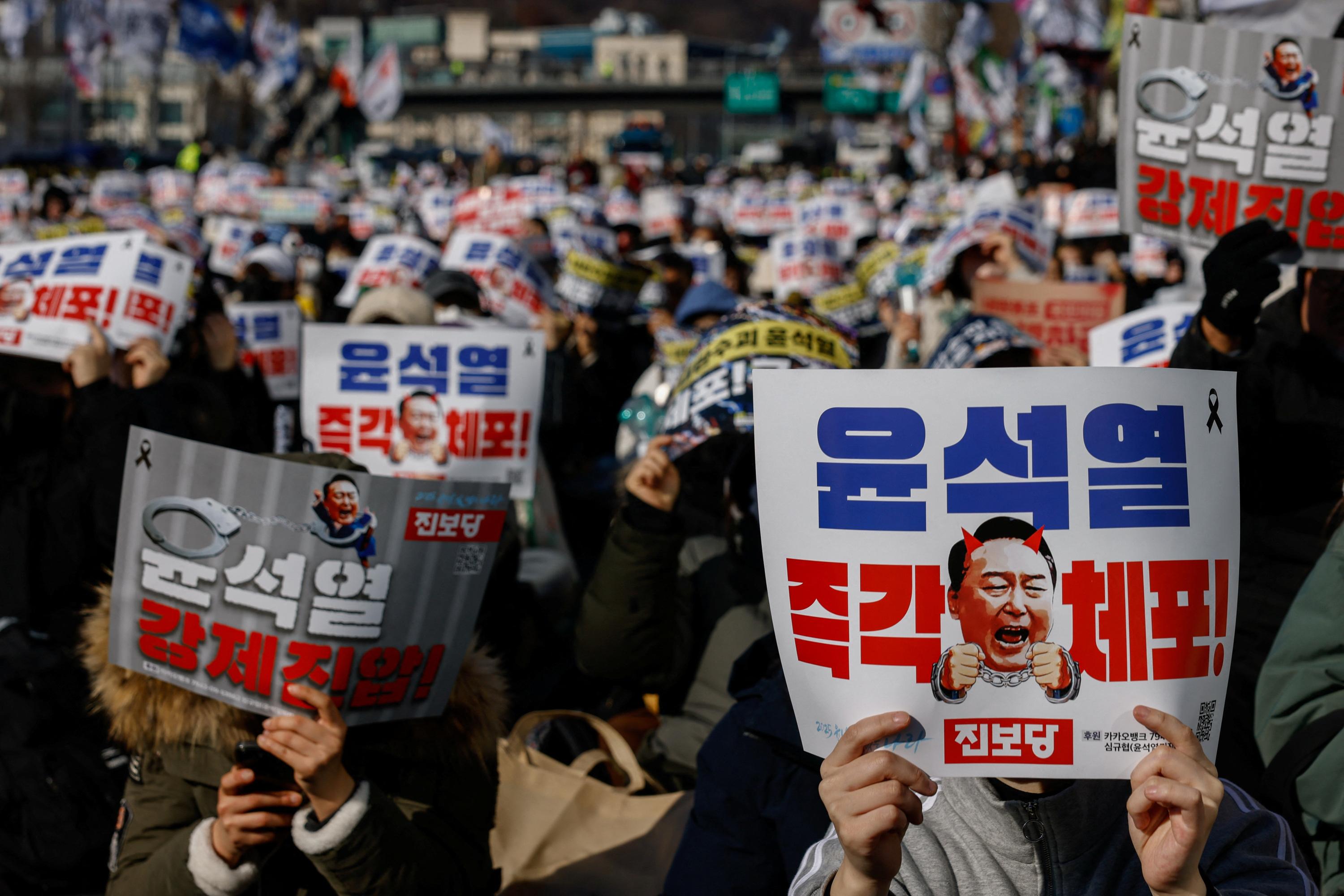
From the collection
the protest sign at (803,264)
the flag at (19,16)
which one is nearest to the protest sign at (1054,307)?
the protest sign at (803,264)

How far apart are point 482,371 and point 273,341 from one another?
2.48 meters

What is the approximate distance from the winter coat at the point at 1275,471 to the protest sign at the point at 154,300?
10.2 ft

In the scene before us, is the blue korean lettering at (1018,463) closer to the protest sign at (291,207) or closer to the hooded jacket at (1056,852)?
the hooded jacket at (1056,852)

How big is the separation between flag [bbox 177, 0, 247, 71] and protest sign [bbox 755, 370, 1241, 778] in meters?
30.4

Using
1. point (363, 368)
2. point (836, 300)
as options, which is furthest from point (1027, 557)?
point (836, 300)

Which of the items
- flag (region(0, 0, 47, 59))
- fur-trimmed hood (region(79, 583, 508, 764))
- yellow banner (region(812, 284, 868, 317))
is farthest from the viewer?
flag (region(0, 0, 47, 59))

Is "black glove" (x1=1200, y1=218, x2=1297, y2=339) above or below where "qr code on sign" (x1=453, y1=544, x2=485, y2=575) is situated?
above

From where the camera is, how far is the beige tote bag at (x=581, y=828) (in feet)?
9.85

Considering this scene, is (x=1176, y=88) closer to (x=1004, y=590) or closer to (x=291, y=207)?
(x=1004, y=590)

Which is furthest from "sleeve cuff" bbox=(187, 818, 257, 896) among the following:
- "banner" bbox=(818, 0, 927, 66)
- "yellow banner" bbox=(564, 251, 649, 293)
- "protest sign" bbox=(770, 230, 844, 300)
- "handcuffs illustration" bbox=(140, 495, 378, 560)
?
"banner" bbox=(818, 0, 927, 66)

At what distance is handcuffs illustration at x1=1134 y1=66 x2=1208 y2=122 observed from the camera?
3377mm

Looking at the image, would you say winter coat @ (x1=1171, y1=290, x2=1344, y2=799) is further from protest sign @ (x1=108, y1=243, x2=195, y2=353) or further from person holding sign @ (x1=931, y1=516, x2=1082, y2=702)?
protest sign @ (x1=108, y1=243, x2=195, y2=353)

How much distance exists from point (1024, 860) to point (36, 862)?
220cm

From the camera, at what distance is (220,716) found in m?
2.44
